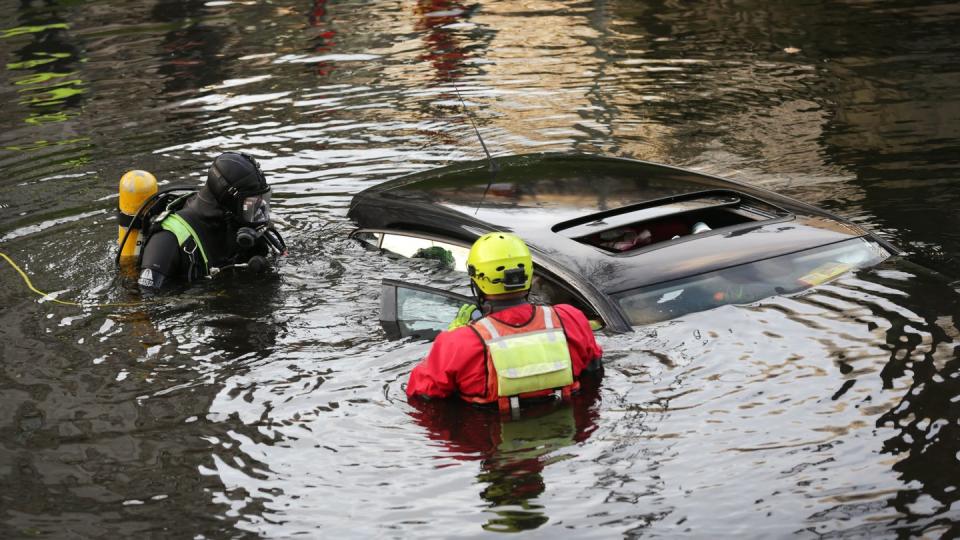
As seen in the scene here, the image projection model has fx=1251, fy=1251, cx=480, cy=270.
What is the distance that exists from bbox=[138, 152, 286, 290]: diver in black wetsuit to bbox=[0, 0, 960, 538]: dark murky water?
0.22m

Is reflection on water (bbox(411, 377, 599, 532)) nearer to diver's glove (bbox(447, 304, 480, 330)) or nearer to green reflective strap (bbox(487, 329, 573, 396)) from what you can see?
green reflective strap (bbox(487, 329, 573, 396))

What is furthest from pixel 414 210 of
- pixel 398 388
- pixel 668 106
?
pixel 668 106

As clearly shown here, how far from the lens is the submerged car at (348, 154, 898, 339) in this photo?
7172 millimetres

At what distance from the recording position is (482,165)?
9391 millimetres

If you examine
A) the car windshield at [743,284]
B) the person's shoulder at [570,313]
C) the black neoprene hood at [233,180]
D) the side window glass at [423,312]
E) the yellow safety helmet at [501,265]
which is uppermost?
the yellow safety helmet at [501,265]

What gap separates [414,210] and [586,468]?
9.84ft

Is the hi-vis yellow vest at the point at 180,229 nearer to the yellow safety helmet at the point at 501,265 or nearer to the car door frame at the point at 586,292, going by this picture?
the car door frame at the point at 586,292

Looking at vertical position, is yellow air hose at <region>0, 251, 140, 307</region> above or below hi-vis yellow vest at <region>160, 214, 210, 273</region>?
below

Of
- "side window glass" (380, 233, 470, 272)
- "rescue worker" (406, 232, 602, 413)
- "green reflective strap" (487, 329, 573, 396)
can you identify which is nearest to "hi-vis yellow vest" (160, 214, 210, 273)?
"side window glass" (380, 233, 470, 272)

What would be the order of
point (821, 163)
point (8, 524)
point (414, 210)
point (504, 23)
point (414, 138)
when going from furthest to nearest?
point (504, 23), point (414, 138), point (821, 163), point (414, 210), point (8, 524)

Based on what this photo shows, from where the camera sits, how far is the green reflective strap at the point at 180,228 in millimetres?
9164

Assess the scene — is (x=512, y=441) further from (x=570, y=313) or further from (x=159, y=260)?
(x=159, y=260)

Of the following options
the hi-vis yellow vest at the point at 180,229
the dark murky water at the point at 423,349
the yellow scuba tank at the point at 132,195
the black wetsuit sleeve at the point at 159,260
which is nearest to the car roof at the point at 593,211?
the dark murky water at the point at 423,349

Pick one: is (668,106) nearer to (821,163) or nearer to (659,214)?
(821,163)
